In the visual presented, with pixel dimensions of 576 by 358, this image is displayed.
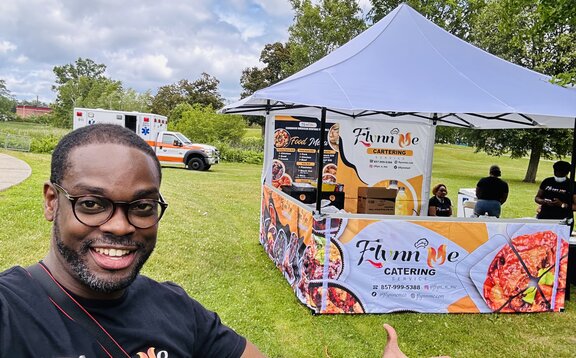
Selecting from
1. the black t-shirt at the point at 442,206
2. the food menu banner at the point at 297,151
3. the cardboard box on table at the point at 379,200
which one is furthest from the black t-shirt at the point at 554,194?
the food menu banner at the point at 297,151

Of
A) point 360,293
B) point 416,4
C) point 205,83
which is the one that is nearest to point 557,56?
point 416,4

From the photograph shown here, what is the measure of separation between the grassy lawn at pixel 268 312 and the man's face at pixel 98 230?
2.97 m

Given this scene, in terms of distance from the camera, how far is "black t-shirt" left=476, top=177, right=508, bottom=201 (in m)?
7.50

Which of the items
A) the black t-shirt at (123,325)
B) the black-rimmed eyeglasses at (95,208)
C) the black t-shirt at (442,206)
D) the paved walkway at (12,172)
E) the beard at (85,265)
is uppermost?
the black-rimmed eyeglasses at (95,208)

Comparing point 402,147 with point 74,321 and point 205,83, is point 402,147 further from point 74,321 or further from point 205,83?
point 205,83

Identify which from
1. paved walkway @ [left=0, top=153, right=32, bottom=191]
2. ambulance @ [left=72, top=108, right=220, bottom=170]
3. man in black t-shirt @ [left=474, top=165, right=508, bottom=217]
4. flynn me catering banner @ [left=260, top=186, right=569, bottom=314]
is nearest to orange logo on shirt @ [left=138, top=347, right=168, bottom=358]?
flynn me catering banner @ [left=260, top=186, right=569, bottom=314]

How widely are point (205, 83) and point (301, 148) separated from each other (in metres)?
57.7

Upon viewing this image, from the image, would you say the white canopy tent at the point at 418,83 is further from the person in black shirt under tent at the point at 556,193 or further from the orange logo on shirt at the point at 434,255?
the orange logo on shirt at the point at 434,255

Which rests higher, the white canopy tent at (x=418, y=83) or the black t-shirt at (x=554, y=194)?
the white canopy tent at (x=418, y=83)

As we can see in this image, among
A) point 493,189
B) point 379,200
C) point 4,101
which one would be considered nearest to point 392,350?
point 379,200

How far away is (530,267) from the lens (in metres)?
5.11

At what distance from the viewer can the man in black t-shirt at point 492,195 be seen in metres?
7.51

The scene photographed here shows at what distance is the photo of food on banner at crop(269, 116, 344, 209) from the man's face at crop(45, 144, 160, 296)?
6.30m

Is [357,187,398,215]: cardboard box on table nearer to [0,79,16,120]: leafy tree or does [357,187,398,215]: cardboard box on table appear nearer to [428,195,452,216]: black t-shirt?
[428,195,452,216]: black t-shirt
